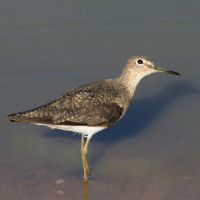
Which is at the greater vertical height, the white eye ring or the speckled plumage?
the white eye ring

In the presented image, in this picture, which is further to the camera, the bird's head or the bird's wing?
the bird's head

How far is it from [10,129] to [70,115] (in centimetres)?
225

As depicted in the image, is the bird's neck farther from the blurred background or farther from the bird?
the blurred background

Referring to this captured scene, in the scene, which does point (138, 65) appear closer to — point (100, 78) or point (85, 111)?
point (85, 111)

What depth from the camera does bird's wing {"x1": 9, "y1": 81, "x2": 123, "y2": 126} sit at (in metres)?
9.78

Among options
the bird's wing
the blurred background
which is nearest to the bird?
the bird's wing

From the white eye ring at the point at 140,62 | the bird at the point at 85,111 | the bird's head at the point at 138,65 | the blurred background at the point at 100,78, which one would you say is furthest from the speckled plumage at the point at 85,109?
the blurred background at the point at 100,78

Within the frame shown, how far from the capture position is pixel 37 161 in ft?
35.4

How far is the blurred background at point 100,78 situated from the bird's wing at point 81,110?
3.80ft

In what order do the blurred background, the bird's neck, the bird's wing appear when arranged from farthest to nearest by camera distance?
the bird's neck
the blurred background
the bird's wing

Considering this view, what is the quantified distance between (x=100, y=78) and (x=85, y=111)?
3.16m

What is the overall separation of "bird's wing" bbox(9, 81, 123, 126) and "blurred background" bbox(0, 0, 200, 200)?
116cm

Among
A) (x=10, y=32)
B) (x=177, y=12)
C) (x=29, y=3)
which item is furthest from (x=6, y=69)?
(x=177, y=12)

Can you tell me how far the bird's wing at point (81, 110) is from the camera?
385 inches
